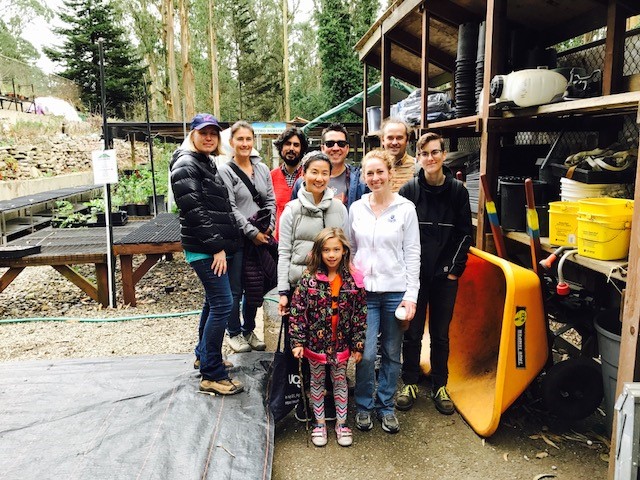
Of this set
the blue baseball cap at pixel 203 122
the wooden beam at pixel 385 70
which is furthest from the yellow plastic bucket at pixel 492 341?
the wooden beam at pixel 385 70

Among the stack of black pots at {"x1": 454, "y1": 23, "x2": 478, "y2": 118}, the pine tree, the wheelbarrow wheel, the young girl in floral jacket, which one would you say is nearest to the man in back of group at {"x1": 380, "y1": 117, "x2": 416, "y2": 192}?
the young girl in floral jacket

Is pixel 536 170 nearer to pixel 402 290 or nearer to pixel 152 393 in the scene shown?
pixel 402 290

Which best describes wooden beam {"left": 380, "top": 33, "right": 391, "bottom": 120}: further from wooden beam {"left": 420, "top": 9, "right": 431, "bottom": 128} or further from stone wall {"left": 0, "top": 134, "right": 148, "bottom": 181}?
stone wall {"left": 0, "top": 134, "right": 148, "bottom": 181}

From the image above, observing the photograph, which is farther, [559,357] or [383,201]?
[559,357]

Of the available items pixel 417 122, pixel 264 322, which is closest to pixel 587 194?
pixel 417 122

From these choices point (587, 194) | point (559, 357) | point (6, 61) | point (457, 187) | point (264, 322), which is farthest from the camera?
point (6, 61)

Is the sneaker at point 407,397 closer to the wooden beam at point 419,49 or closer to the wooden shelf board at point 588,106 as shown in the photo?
the wooden shelf board at point 588,106

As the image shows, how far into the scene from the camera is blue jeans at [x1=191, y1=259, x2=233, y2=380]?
3.06 m

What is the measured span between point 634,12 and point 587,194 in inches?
63.9

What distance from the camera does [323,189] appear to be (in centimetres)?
291

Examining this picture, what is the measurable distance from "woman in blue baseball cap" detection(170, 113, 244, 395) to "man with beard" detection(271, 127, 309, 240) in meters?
0.67

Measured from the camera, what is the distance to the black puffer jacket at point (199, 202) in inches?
114

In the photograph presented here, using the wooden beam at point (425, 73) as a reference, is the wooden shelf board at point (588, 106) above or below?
below

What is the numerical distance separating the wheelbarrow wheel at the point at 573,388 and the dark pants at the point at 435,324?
0.65 m
